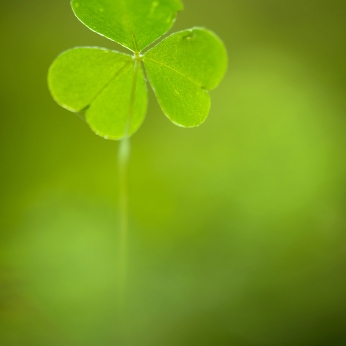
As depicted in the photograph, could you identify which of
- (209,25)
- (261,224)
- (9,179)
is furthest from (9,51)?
(261,224)

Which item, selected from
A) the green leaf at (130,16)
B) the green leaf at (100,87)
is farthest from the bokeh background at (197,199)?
the green leaf at (130,16)

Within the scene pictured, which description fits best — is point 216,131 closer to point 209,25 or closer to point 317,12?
point 209,25

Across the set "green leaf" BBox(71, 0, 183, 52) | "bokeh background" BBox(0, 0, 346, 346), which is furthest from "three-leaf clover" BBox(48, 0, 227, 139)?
"bokeh background" BBox(0, 0, 346, 346)

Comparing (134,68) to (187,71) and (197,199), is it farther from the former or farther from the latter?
(197,199)

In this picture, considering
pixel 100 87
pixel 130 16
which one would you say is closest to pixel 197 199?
pixel 100 87

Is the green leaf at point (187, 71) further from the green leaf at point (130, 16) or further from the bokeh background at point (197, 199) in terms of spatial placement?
the bokeh background at point (197, 199)
